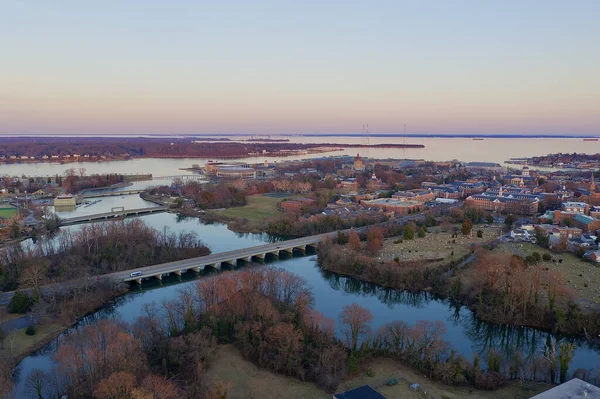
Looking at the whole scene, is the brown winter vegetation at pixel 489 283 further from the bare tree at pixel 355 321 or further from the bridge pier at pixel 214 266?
the bare tree at pixel 355 321

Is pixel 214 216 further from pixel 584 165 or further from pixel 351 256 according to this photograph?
pixel 584 165

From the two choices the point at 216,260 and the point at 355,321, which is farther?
the point at 216,260

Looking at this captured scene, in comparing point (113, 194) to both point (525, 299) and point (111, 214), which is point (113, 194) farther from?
point (525, 299)

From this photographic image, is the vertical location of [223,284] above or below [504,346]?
above

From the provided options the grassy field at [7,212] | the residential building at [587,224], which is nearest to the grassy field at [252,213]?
the grassy field at [7,212]

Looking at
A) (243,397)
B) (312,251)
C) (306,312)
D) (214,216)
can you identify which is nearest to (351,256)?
(312,251)

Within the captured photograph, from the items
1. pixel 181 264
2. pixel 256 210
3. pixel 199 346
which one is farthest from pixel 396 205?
pixel 199 346

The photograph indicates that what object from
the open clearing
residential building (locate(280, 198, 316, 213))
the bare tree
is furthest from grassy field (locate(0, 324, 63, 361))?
residential building (locate(280, 198, 316, 213))
